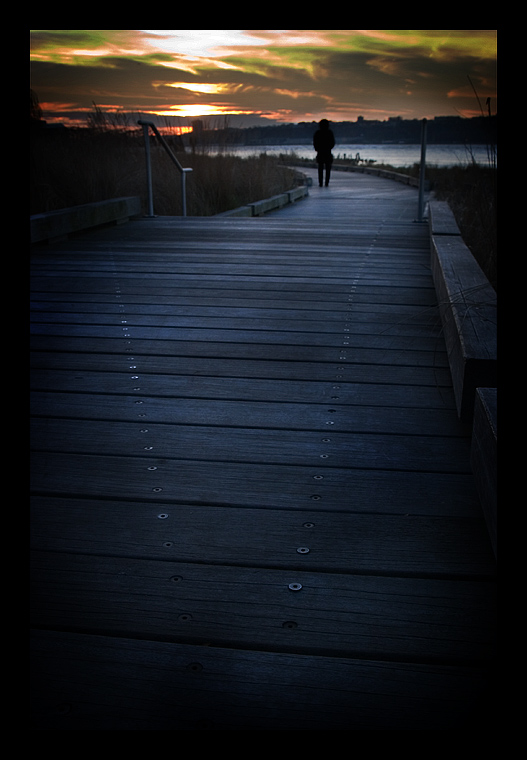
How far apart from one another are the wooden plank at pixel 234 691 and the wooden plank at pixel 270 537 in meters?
0.26

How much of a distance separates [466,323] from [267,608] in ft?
4.13

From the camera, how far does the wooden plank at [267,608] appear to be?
3.56 feet

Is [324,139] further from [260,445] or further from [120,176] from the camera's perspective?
[260,445]

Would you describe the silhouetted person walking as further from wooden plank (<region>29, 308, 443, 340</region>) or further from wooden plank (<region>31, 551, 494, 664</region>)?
wooden plank (<region>31, 551, 494, 664</region>)

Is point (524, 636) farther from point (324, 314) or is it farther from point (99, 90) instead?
point (99, 90)

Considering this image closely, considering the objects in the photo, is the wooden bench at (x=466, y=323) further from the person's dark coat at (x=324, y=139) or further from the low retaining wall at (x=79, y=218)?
the person's dark coat at (x=324, y=139)

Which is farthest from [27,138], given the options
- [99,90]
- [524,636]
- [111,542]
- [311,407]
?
[99,90]

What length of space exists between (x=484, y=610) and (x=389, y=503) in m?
0.40

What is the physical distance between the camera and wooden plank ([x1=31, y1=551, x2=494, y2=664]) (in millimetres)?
1084

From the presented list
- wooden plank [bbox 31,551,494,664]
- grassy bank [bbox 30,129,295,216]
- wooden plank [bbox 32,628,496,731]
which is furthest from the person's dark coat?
wooden plank [bbox 32,628,496,731]

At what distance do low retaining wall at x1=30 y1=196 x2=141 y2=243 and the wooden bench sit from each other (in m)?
2.55

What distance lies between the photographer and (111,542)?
138 cm

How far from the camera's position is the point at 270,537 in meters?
1.39

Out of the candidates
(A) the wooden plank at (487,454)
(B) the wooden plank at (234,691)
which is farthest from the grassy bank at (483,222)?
(B) the wooden plank at (234,691)
